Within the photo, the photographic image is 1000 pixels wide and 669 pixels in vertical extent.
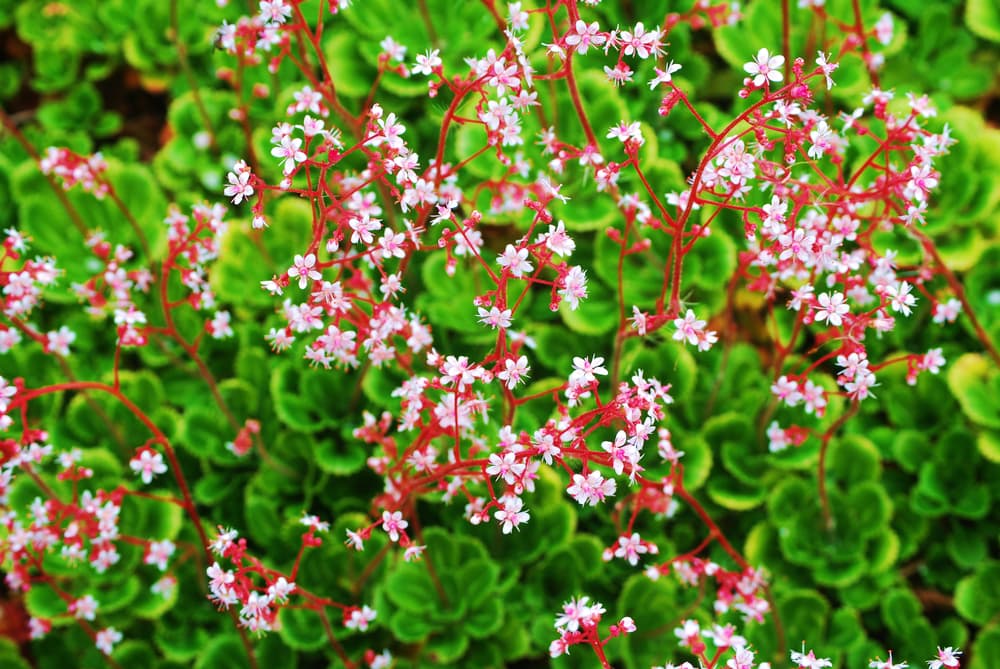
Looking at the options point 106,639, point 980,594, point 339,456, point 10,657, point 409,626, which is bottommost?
point 980,594

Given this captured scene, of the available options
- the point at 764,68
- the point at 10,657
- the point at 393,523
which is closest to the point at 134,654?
the point at 10,657

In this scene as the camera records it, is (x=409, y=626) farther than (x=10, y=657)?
No

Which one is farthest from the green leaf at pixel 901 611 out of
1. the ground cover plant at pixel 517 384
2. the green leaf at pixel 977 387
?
the green leaf at pixel 977 387

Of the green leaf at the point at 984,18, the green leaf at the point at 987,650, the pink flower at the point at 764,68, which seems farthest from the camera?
the green leaf at the point at 984,18

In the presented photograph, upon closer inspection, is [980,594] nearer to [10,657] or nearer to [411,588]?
[411,588]

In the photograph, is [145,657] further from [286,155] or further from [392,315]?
[286,155]

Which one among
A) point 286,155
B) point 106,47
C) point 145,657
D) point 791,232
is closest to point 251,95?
point 106,47

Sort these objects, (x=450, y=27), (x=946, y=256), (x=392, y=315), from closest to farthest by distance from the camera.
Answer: (x=392, y=315)
(x=946, y=256)
(x=450, y=27)

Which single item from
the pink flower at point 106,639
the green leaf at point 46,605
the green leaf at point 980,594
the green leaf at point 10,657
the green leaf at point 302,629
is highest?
the green leaf at point 46,605

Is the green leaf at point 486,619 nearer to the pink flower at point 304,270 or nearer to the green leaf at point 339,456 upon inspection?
the green leaf at point 339,456
